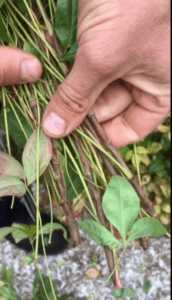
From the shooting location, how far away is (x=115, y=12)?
1.36ft

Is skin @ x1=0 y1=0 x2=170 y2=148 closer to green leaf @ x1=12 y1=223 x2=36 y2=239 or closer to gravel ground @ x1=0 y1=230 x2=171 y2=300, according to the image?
green leaf @ x1=12 y1=223 x2=36 y2=239

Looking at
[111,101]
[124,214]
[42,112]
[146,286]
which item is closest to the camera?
[124,214]

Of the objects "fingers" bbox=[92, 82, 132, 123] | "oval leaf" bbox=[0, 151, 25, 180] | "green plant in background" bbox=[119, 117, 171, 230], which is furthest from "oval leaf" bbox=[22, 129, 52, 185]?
"green plant in background" bbox=[119, 117, 171, 230]

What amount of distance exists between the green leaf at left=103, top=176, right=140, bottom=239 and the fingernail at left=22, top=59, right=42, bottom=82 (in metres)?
0.18

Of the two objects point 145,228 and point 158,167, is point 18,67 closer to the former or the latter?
point 145,228

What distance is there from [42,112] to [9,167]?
12 cm

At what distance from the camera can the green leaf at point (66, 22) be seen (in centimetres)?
39

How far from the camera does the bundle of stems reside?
15.6 inches

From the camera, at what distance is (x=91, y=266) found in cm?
105

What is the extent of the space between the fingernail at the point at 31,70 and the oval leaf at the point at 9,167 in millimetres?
116

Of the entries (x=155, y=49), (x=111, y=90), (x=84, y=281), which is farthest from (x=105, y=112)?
(x=84, y=281)

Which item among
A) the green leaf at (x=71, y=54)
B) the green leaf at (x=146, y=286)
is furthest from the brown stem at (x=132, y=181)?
the green leaf at (x=146, y=286)

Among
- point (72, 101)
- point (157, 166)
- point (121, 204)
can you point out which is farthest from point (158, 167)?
point (121, 204)

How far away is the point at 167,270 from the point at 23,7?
99cm
